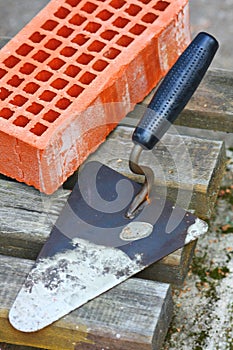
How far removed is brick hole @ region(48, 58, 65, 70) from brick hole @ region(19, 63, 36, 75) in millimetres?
37

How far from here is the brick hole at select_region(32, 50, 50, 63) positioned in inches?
71.8

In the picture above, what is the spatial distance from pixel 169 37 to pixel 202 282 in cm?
53

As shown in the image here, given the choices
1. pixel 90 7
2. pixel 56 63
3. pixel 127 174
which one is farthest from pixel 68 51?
pixel 127 174

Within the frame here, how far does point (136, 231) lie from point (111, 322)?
20 centimetres

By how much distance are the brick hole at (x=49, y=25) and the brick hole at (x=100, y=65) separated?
0.51 ft

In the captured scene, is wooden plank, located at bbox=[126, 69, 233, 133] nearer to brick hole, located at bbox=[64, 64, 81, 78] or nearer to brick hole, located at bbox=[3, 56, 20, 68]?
brick hole, located at bbox=[64, 64, 81, 78]

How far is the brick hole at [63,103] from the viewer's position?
1738 mm

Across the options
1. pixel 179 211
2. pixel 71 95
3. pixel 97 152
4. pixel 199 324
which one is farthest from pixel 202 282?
pixel 71 95

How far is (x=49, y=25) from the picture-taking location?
1881mm

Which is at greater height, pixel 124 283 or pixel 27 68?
pixel 27 68

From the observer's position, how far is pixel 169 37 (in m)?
1.89

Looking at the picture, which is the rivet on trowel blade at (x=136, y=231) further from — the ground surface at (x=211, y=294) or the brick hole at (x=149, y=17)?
the brick hole at (x=149, y=17)

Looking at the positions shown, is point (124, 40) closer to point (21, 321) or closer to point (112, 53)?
point (112, 53)

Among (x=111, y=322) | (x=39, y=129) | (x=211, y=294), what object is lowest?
(x=211, y=294)
